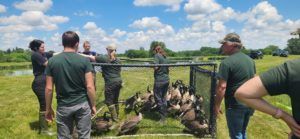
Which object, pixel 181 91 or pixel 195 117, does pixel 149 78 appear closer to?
pixel 181 91

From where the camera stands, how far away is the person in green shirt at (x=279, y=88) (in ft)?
8.32

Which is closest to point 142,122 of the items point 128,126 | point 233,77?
point 128,126

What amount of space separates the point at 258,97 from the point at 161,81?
6396mm

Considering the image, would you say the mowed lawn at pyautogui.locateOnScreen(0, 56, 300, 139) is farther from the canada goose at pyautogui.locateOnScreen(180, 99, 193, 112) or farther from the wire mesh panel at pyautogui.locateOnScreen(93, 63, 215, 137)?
the canada goose at pyautogui.locateOnScreen(180, 99, 193, 112)

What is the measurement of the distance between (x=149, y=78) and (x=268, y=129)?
3.37 meters

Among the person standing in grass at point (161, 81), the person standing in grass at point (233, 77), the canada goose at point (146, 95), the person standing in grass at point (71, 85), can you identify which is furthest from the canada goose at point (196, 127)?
the person standing in grass at point (71, 85)

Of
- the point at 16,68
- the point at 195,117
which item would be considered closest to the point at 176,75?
the point at 195,117

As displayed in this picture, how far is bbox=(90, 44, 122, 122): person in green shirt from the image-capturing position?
855cm

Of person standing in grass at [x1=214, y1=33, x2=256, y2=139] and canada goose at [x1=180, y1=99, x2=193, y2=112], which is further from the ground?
person standing in grass at [x1=214, y1=33, x2=256, y2=139]

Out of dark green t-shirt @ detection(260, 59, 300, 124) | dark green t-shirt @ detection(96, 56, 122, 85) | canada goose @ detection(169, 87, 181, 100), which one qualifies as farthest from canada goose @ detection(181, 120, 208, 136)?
dark green t-shirt @ detection(260, 59, 300, 124)

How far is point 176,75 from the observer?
1098 centimetres

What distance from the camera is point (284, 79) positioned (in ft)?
8.33

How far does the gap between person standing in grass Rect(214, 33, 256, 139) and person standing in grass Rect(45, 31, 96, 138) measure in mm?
1878

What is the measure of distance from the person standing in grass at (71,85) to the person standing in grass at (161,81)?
3872 mm
